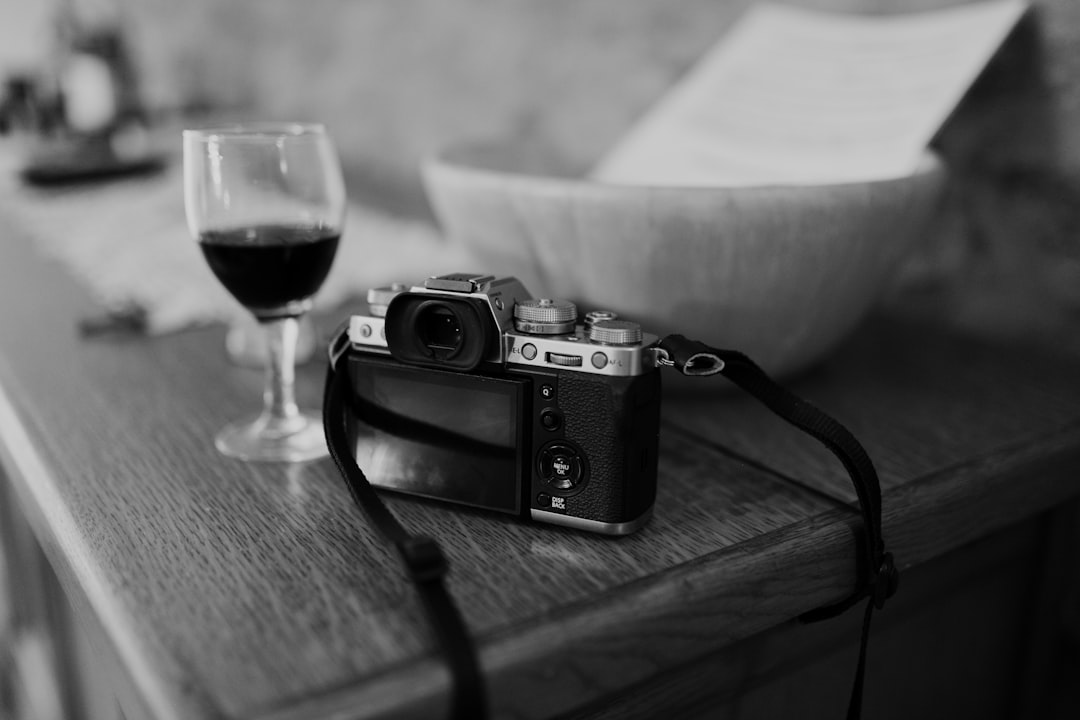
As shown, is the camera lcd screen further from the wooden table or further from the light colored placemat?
the light colored placemat

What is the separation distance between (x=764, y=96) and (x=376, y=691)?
0.60 m

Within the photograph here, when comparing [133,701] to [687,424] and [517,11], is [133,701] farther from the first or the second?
[517,11]

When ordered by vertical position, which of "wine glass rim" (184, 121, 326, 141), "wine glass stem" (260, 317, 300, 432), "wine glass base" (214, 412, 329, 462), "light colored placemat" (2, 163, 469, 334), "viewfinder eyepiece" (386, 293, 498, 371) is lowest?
"light colored placemat" (2, 163, 469, 334)

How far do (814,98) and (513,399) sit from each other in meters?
0.44

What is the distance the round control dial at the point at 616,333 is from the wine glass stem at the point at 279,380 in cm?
22

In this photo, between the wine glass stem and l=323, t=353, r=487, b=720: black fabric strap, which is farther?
the wine glass stem

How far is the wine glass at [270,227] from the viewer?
487 mm

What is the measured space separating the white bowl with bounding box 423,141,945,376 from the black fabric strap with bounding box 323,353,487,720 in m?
0.17

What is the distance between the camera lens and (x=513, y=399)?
415 mm

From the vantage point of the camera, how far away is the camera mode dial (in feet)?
1.34

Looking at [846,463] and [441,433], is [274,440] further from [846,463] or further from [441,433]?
[846,463]

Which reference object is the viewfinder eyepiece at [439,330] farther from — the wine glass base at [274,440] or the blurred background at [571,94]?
the blurred background at [571,94]

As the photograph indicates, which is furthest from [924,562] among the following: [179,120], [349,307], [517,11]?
[179,120]

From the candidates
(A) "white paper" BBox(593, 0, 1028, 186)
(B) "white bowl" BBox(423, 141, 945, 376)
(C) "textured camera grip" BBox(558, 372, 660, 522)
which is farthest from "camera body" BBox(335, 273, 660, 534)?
(A) "white paper" BBox(593, 0, 1028, 186)
